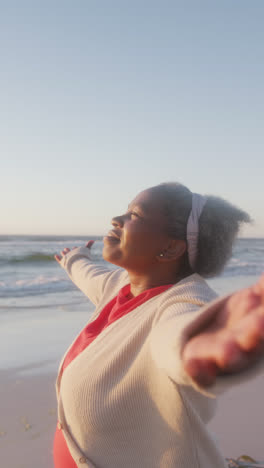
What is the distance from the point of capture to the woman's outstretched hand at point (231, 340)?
2.45 feet

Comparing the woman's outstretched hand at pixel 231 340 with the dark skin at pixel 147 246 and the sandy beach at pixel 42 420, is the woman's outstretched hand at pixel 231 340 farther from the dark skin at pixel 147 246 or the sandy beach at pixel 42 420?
the sandy beach at pixel 42 420

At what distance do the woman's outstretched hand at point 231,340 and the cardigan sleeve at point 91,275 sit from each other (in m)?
1.61

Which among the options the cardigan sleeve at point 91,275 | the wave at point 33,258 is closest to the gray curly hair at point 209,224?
the cardigan sleeve at point 91,275

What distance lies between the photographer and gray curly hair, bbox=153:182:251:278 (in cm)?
196

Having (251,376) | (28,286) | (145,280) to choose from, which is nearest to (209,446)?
(145,280)

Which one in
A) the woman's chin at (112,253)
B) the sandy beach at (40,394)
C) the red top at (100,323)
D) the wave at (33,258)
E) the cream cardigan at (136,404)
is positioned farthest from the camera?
the wave at (33,258)

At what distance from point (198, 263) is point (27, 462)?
7.78 ft

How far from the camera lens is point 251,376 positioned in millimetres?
789

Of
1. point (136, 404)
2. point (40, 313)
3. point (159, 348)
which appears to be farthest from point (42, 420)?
point (40, 313)

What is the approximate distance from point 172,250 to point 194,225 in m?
0.16

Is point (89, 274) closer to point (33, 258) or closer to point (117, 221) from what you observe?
point (117, 221)

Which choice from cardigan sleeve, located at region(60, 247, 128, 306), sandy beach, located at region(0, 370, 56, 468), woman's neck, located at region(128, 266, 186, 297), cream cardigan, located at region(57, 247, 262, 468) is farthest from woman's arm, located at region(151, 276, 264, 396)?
sandy beach, located at region(0, 370, 56, 468)

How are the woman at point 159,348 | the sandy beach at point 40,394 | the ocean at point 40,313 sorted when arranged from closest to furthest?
the woman at point 159,348 < the sandy beach at point 40,394 < the ocean at point 40,313

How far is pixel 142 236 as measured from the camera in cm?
204
